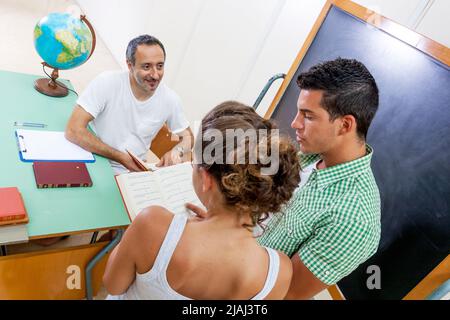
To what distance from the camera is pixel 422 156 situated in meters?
1.34

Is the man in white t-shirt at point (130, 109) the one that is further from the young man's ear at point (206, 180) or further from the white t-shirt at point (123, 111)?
the young man's ear at point (206, 180)

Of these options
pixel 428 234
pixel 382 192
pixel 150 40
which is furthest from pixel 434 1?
pixel 150 40

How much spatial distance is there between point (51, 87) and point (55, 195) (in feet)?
3.04

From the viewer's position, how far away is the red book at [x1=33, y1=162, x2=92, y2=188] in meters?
1.26

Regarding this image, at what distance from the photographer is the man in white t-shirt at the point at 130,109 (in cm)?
163

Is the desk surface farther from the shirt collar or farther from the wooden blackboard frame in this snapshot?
the wooden blackboard frame

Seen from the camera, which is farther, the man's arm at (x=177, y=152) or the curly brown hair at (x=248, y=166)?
the man's arm at (x=177, y=152)

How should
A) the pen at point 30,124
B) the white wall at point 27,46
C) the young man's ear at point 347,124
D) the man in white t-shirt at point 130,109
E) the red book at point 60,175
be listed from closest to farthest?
the young man's ear at point 347,124
the red book at point 60,175
the pen at point 30,124
the man in white t-shirt at point 130,109
the white wall at point 27,46

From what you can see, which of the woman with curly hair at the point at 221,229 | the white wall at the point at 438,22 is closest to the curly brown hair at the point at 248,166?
the woman with curly hair at the point at 221,229

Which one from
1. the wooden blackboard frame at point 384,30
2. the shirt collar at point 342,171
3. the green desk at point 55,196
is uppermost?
the wooden blackboard frame at point 384,30

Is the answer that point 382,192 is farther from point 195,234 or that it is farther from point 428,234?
point 195,234

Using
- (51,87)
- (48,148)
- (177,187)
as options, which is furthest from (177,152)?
(51,87)

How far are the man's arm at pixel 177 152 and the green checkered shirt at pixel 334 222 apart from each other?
2.52ft

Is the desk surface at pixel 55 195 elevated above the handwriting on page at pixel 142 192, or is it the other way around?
the handwriting on page at pixel 142 192
